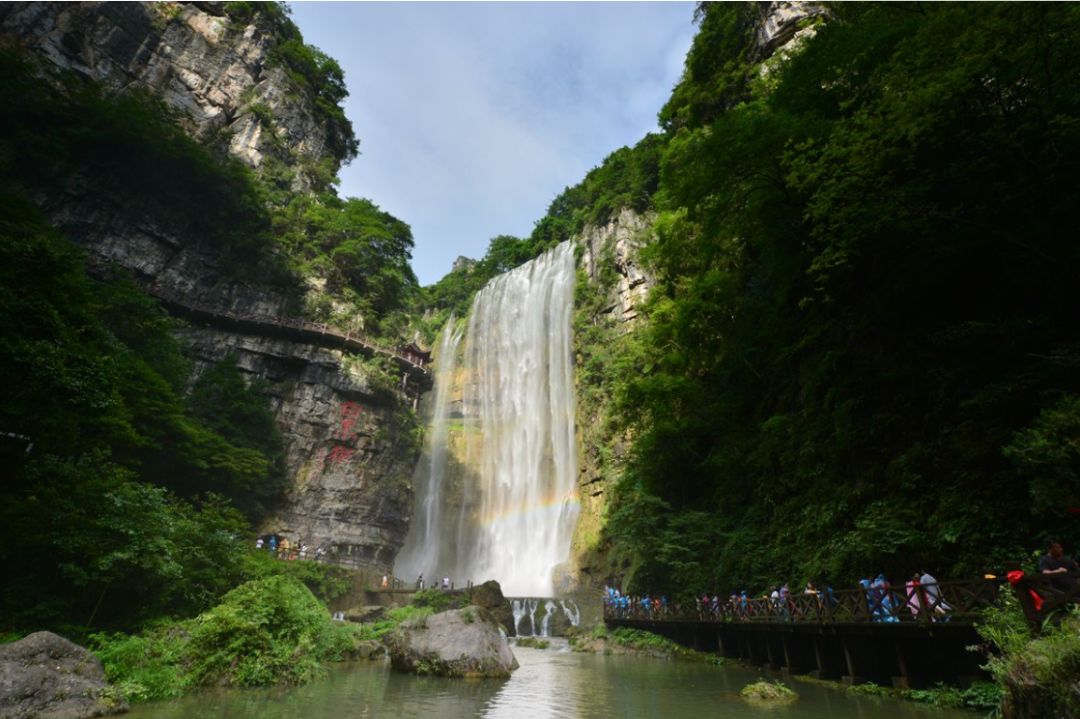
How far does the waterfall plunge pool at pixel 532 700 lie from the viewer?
7.57 m

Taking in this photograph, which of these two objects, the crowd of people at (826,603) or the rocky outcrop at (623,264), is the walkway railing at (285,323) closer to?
the rocky outcrop at (623,264)

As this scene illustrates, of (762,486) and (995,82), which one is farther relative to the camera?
(762,486)

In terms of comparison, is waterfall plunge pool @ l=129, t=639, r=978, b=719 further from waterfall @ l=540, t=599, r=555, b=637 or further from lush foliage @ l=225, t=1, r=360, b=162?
lush foliage @ l=225, t=1, r=360, b=162

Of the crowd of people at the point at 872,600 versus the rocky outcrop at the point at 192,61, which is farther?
the rocky outcrop at the point at 192,61

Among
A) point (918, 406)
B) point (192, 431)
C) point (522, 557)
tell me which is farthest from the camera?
point (522, 557)

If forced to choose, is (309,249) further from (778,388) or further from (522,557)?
(778,388)

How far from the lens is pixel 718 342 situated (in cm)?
2147

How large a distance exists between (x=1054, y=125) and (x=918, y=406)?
17.8ft

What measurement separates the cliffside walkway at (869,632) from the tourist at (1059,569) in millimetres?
1184

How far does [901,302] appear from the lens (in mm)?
12148

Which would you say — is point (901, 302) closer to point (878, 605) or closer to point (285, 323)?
point (878, 605)

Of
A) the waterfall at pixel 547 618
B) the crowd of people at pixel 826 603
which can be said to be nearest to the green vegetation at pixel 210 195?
the waterfall at pixel 547 618

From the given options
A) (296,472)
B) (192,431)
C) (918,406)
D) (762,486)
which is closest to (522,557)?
(296,472)

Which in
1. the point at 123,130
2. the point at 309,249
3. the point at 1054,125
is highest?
the point at 123,130
